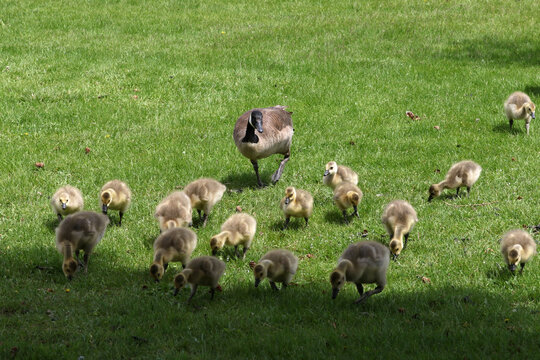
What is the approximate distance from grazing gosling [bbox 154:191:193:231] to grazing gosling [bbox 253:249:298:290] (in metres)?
1.75

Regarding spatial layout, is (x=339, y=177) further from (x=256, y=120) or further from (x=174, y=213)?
(x=174, y=213)

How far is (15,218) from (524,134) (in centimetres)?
1061

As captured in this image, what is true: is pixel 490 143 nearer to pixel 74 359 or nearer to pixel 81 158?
pixel 81 158

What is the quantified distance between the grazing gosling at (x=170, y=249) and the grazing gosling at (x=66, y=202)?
205cm

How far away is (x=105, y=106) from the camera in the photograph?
15.8 m

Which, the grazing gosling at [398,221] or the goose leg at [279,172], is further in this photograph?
the goose leg at [279,172]

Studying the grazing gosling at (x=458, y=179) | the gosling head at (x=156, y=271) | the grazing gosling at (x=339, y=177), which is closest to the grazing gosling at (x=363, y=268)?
the gosling head at (x=156, y=271)

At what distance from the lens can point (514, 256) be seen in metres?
8.23

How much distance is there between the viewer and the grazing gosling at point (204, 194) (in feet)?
33.0

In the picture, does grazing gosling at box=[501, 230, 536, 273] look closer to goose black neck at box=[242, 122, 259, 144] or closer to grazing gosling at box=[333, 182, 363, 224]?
grazing gosling at box=[333, 182, 363, 224]

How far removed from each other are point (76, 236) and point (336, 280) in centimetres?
335

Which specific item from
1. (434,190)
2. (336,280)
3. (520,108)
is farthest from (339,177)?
(520,108)

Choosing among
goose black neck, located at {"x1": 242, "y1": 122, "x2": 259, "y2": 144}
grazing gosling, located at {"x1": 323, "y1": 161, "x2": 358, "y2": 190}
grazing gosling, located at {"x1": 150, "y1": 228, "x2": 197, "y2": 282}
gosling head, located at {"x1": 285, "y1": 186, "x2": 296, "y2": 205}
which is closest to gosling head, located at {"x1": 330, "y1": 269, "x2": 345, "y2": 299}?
grazing gosling, located at {"x1": 150, "y1": 228, "x2": 197, "y2": 282}

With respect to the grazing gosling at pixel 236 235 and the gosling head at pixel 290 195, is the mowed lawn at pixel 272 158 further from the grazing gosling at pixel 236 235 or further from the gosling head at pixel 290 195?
the gosling head at pixel 290 195
